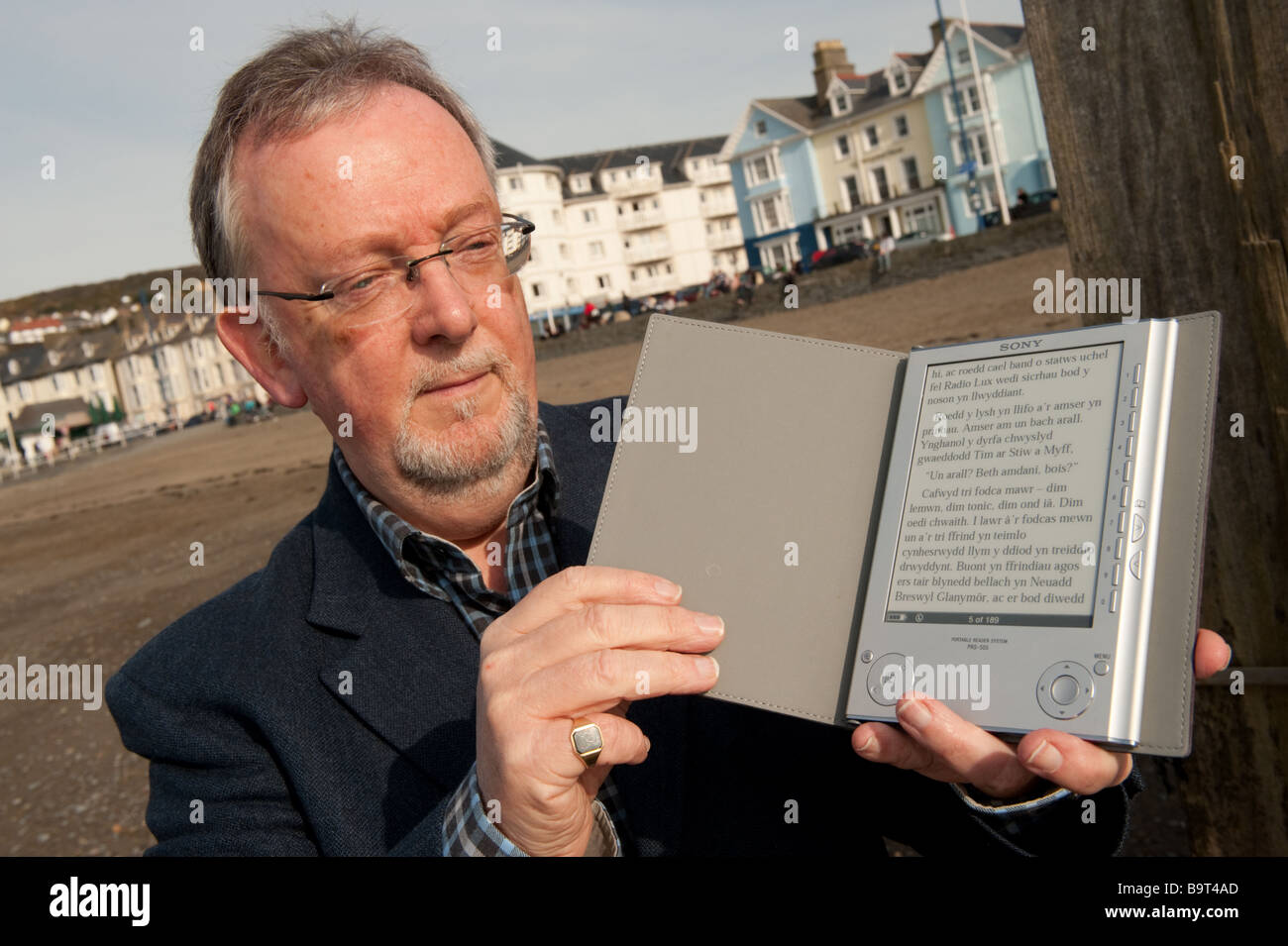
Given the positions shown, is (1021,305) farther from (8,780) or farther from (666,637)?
(666,637)

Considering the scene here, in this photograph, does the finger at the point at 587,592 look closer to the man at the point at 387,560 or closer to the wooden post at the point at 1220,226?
the man at the point at 387,560

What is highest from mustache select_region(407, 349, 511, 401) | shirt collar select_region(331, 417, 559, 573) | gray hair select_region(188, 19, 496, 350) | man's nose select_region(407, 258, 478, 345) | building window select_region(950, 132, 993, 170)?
building window select_region(950, 132, 993, 170)

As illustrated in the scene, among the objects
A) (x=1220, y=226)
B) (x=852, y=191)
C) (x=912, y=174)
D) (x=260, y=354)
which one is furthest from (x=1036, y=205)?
(x=260, y=354)

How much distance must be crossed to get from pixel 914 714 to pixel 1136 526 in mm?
422

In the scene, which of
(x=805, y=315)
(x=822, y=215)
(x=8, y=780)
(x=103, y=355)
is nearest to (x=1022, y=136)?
(x=822, y=215)

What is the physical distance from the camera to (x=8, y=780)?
6820 mm

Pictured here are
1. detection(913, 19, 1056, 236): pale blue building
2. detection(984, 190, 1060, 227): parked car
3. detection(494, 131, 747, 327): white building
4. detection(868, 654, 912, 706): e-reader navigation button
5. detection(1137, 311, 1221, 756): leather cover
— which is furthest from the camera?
detection(494, 131, 747, 327): white building

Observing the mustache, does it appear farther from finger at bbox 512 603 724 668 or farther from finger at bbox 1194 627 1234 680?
finger at bbox 1194 627 1234 680

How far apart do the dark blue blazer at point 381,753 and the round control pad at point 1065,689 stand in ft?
2.31

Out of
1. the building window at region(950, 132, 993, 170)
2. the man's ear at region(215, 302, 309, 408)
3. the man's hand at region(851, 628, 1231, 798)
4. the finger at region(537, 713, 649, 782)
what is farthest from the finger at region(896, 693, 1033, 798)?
the building window at region(950, 132, 993, 170)

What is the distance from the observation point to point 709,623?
177cm

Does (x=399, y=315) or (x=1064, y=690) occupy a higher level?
(x=399, y=315)

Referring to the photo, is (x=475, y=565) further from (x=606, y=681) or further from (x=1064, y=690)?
(x=1064, y=690)

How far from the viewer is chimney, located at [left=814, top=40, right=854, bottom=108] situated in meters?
Answer: 67.8
